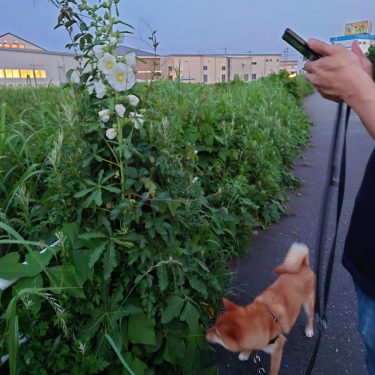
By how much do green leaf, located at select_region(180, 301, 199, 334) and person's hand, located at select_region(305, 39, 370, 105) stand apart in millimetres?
1139

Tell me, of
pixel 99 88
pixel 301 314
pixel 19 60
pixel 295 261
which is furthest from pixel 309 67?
pixel 19 60

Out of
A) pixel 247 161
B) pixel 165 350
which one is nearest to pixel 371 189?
pixel 165 350

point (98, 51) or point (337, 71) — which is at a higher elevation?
point (98, 51)

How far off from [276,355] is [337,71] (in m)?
1.54

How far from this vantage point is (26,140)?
2270mm

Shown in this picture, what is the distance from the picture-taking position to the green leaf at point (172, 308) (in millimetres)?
1639

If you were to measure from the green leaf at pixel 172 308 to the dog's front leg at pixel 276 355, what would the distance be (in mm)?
613

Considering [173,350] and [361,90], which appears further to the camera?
[173,350]

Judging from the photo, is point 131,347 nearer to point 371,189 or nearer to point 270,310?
point 270,310

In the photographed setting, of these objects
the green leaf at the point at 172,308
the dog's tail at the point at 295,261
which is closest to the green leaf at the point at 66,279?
the green leaf at the point at 172,308

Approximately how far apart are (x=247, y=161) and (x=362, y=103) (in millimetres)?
2669

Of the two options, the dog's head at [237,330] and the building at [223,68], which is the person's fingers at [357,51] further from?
the building at [223,68]

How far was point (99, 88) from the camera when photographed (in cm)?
152

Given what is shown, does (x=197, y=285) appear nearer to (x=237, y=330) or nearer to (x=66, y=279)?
(x=237, y=330)
